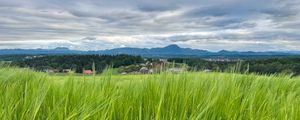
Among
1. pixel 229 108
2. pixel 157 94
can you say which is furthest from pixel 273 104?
pixel 157 94

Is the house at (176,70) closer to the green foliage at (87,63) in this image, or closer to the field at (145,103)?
the field at (145,103)

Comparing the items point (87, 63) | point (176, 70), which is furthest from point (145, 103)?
point (87, 63)

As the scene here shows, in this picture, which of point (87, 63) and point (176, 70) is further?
point (87, 63)

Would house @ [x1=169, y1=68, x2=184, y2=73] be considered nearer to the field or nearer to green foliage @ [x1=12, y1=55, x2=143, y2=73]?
the field

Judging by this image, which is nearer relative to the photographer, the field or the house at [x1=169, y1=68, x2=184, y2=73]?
the field

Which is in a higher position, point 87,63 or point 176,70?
point 176,70

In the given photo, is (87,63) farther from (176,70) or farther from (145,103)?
(145,103)

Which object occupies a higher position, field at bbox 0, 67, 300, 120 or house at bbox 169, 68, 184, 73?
house at bbox 169, 68, 184, 73

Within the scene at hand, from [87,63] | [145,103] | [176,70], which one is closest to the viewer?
[145,103]

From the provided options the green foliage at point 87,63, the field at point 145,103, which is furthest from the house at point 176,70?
the green foliage at point 87,63

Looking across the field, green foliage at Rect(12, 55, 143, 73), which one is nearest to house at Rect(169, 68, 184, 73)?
Answer: the field

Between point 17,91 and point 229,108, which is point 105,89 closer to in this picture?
point 17,91

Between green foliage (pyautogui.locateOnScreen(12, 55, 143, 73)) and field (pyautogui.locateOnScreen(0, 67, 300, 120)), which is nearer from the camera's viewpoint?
field (pyautogui.locateOnScreen(0, 67, 300, 120))

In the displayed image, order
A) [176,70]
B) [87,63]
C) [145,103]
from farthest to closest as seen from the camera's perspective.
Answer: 1. [87,63]
2. [176,70]
3. [145,103]
